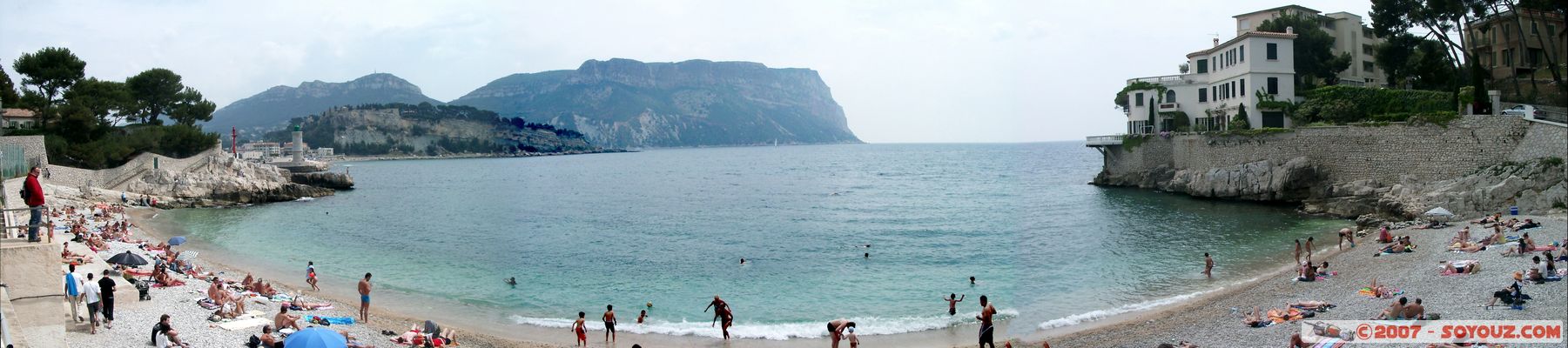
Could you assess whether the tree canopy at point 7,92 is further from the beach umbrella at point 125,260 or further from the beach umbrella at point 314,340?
the beach umbrella at point 314,340

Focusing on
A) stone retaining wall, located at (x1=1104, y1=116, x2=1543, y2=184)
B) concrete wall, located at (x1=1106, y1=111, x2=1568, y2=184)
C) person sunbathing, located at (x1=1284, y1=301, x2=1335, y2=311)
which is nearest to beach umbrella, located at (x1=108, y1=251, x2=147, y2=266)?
person sunbathing, located at (x1=1284, y1=301, x2=1335, y2=311)

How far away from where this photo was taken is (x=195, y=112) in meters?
69.9

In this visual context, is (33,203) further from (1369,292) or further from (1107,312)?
(1369,292)

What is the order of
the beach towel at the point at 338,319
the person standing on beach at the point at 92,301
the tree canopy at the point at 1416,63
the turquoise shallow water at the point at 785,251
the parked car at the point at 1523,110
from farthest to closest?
the tree canopy at the point at 1416,63
the parked car at the point at 1523,110
the turquoise shallow water at the point at 785,251
the beach towel at the point at 338,319
the person standing on beach at the point at 92,301

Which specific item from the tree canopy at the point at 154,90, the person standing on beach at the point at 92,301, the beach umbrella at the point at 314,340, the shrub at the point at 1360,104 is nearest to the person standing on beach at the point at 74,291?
the person standing on beach at the point at 92,301

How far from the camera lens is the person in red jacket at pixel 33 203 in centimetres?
1215

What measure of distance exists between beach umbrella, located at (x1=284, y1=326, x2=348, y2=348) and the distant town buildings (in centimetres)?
4632

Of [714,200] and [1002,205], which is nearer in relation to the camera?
[1002,205]

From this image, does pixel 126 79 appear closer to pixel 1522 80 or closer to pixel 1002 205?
pixel 1002 205

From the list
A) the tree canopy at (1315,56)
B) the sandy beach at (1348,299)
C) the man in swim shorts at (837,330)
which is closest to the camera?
the sandy beach at (1348,299)

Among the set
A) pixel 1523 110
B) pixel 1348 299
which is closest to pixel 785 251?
pixel 1348 299

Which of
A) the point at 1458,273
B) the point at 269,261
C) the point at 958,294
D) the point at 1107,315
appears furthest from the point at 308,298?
the point at 1458,273

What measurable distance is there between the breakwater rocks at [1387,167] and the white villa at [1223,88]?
2.42 metres

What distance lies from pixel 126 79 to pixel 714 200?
5092 cm
